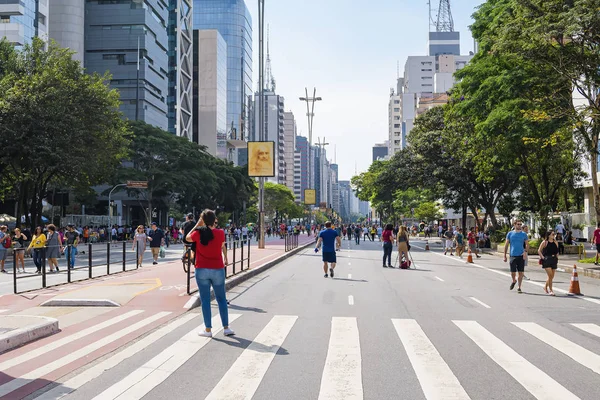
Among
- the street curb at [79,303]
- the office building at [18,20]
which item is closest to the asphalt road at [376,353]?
the street curb at [79,303]

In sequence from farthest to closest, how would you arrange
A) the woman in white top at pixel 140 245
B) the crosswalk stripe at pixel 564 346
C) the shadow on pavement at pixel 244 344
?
the woman in white top at pixel 140 245 → the shadow on pavement at pixel 244 344 → the crosswalk stripe at pixel 564 346

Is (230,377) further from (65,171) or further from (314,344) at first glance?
(65,171)

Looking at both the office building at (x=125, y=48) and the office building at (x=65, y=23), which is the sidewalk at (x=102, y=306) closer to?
the office building at (x=125, y=48)

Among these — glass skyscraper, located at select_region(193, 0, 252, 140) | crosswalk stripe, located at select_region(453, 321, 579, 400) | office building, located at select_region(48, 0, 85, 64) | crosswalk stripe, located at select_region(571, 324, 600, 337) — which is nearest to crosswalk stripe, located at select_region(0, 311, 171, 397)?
crosswalk stripe, located at select_region(453, 321, 579, 400)

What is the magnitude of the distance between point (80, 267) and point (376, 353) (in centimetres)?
1300

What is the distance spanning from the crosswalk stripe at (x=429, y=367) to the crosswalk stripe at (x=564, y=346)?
169cm

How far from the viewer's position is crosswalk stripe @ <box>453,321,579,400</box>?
6.24m

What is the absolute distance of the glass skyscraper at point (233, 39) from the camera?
502 ft

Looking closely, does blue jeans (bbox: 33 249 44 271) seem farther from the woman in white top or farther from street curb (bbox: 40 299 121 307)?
the woman in white top

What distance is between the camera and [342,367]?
24.1 ft

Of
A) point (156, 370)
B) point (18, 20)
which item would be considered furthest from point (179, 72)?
point (156, 370)

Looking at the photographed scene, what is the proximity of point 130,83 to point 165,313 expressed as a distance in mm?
78151

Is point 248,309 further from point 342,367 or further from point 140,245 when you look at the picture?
point 140,245

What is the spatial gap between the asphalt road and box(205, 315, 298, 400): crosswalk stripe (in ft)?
0.05
